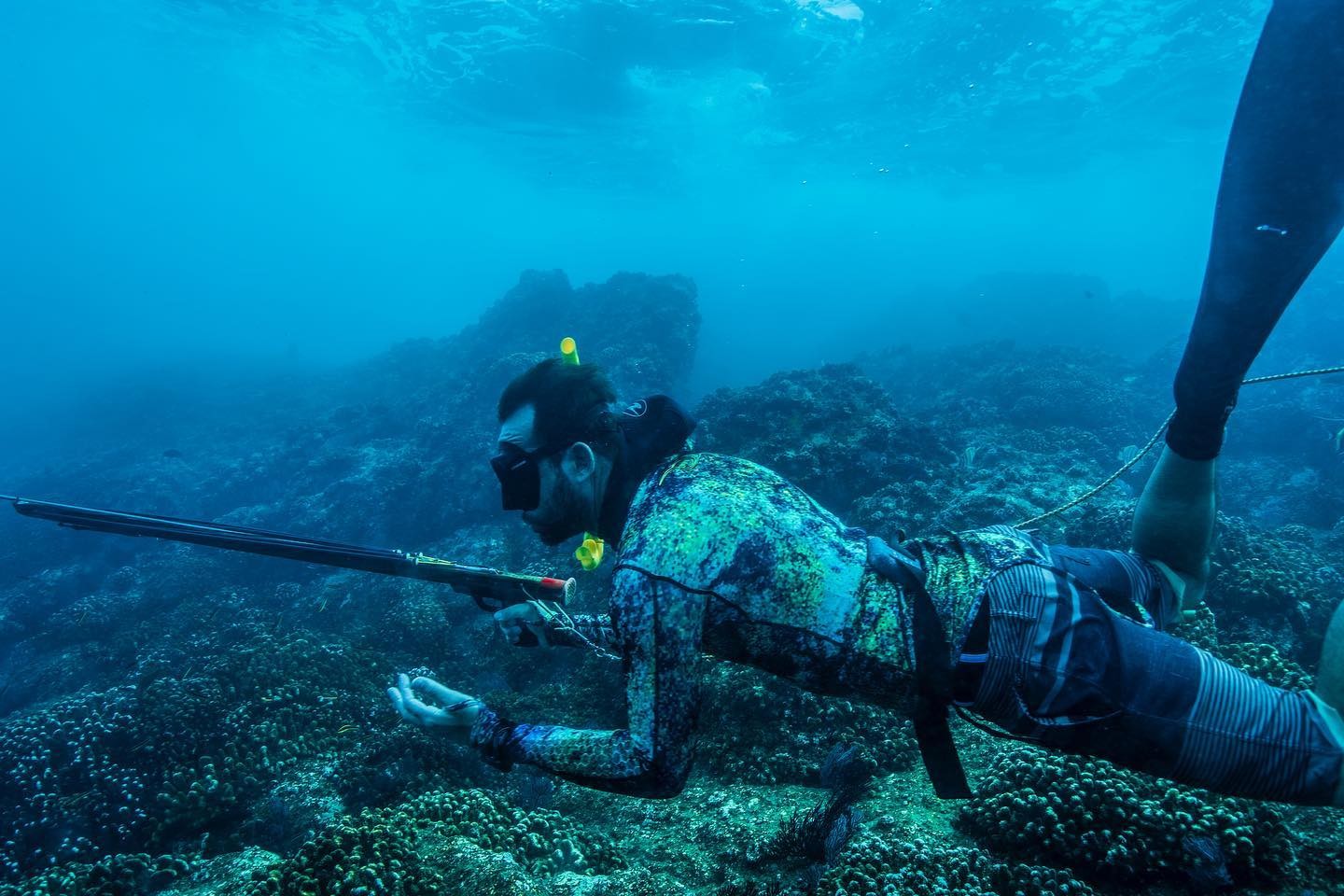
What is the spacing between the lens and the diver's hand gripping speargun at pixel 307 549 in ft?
9.21

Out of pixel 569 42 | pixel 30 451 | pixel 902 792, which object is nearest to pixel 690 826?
pixel 902 792

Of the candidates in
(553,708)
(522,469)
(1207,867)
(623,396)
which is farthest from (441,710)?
(623,396)

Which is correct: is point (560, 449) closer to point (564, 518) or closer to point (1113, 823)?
point (564, 518)

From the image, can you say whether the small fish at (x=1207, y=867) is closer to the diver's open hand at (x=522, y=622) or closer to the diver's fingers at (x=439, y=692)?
the diver's open hand at (x=522, y=622)

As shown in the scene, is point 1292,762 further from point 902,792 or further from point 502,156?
point 502,156

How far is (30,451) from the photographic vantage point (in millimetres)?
35719

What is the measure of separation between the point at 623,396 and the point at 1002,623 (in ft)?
59.8

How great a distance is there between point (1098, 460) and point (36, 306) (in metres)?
158

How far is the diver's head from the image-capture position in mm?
2463

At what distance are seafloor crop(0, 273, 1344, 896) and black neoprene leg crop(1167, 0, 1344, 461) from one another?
2817 mm

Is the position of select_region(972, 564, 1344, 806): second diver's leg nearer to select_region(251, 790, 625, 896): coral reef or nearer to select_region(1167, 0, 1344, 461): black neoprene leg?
select_region(1167, 0, 1344, 461): black neoprene leg

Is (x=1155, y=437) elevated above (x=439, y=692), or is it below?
above

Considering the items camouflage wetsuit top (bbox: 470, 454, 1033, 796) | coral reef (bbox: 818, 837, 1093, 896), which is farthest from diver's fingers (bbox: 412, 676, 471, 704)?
coral reef (bbox: 818, 837, 1093, 896)

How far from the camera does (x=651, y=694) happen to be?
6.21ft
